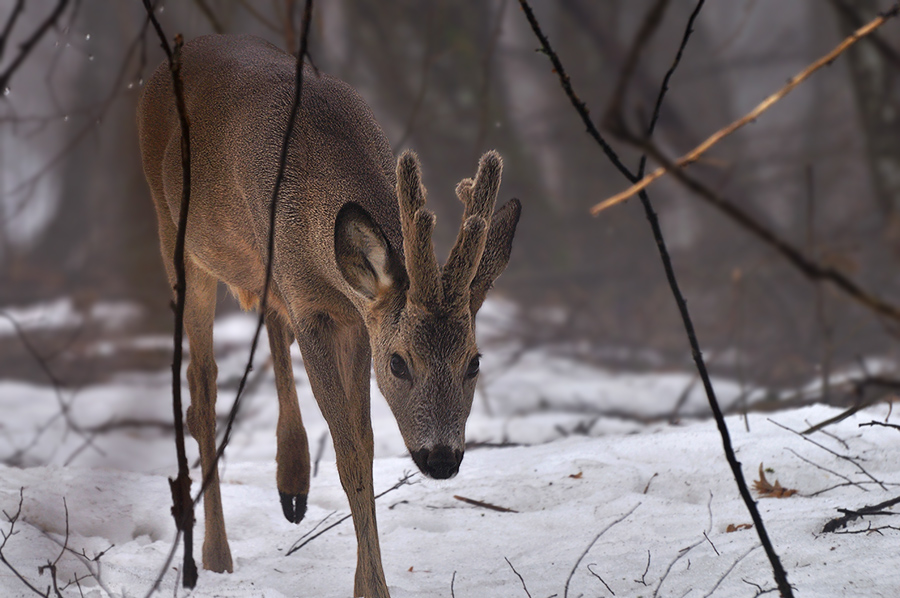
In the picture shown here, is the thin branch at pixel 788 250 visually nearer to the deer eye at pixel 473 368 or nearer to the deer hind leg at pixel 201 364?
the deer eye at pixel 473 368

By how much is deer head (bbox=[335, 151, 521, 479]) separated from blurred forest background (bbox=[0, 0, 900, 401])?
5493 millimetres

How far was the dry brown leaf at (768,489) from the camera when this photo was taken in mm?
3070

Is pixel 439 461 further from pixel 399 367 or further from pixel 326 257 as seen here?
pixel 326 257

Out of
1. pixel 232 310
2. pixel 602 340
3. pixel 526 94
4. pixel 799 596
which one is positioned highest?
pixel 526 94

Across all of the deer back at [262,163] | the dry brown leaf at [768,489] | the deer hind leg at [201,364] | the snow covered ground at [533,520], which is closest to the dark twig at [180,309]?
the snow covered ground at [533,520]

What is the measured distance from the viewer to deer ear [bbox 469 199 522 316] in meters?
2.61

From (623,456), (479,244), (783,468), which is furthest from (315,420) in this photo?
(479,244)

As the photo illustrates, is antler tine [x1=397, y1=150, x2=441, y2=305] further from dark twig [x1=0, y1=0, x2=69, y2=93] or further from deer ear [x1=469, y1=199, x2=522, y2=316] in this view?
dark twig [x1=0, y1=0, x2=69, y2=93]

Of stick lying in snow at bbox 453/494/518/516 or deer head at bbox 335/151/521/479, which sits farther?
stick lying in snow at bbox 453/494/518/516

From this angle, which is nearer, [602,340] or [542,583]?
[542,583]

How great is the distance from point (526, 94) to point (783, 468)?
412 inches

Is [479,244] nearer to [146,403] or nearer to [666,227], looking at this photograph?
[146,403]

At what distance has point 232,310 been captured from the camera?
1044 cm

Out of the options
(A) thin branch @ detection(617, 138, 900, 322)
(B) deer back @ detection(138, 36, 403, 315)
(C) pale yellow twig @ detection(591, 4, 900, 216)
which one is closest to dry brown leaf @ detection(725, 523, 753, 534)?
(B) deer back @ detection(138, 36, 403, 315)
